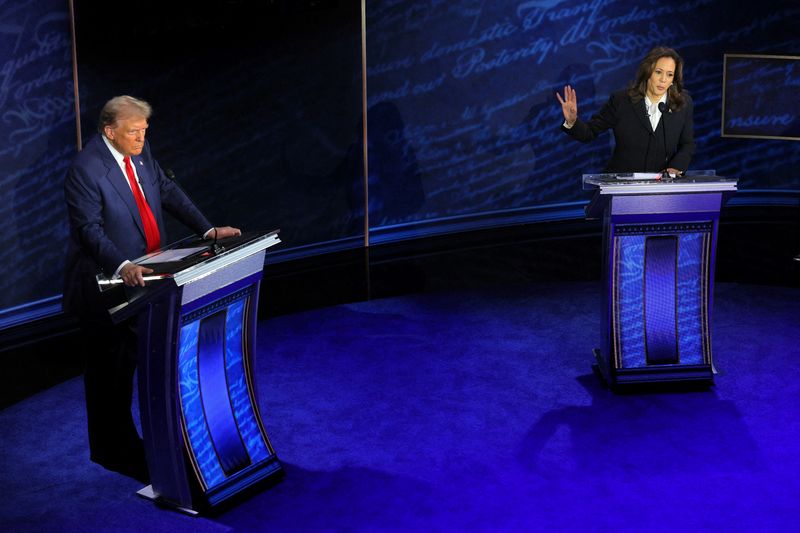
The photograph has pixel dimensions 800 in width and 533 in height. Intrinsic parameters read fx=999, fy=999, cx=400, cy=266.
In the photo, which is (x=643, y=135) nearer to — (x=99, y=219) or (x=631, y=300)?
(x=631, y=300)

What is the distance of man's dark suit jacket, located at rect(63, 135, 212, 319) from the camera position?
3.57 metres

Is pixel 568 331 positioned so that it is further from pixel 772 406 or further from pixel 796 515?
pixel 796 515

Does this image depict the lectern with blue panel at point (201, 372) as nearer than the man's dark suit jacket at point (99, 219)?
Yes

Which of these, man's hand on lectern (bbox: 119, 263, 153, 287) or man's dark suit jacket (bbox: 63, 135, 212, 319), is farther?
man's dark suit jacket (bbox: 63, 135, 212, 319)

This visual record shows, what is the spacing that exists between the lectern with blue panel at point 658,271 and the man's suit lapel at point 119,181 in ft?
6.51

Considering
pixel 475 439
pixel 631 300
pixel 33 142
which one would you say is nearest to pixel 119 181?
pixel 33 142

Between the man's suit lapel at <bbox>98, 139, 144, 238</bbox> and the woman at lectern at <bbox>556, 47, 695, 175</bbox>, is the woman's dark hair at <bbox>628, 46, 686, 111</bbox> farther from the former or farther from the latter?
the man's suit lapel at <bbox>98, 139, 144, 238</bbox>

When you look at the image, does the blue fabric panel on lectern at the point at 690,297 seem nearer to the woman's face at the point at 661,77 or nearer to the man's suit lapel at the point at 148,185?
the woman's face at the point at 661,77

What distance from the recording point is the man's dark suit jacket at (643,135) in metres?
4.92

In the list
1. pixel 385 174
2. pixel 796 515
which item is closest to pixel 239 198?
pixel 385 174

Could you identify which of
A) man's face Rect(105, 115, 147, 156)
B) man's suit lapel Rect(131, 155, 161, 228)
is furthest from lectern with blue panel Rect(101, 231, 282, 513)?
man's face Rect(105, 115, 147, 156)

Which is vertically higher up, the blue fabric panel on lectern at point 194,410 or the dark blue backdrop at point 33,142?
the dark blue backdrop at point 33,142

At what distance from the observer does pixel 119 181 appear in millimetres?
3686

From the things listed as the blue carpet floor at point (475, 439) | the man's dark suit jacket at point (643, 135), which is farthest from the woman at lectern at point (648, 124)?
the blue carpet floor at point (475, 439)
